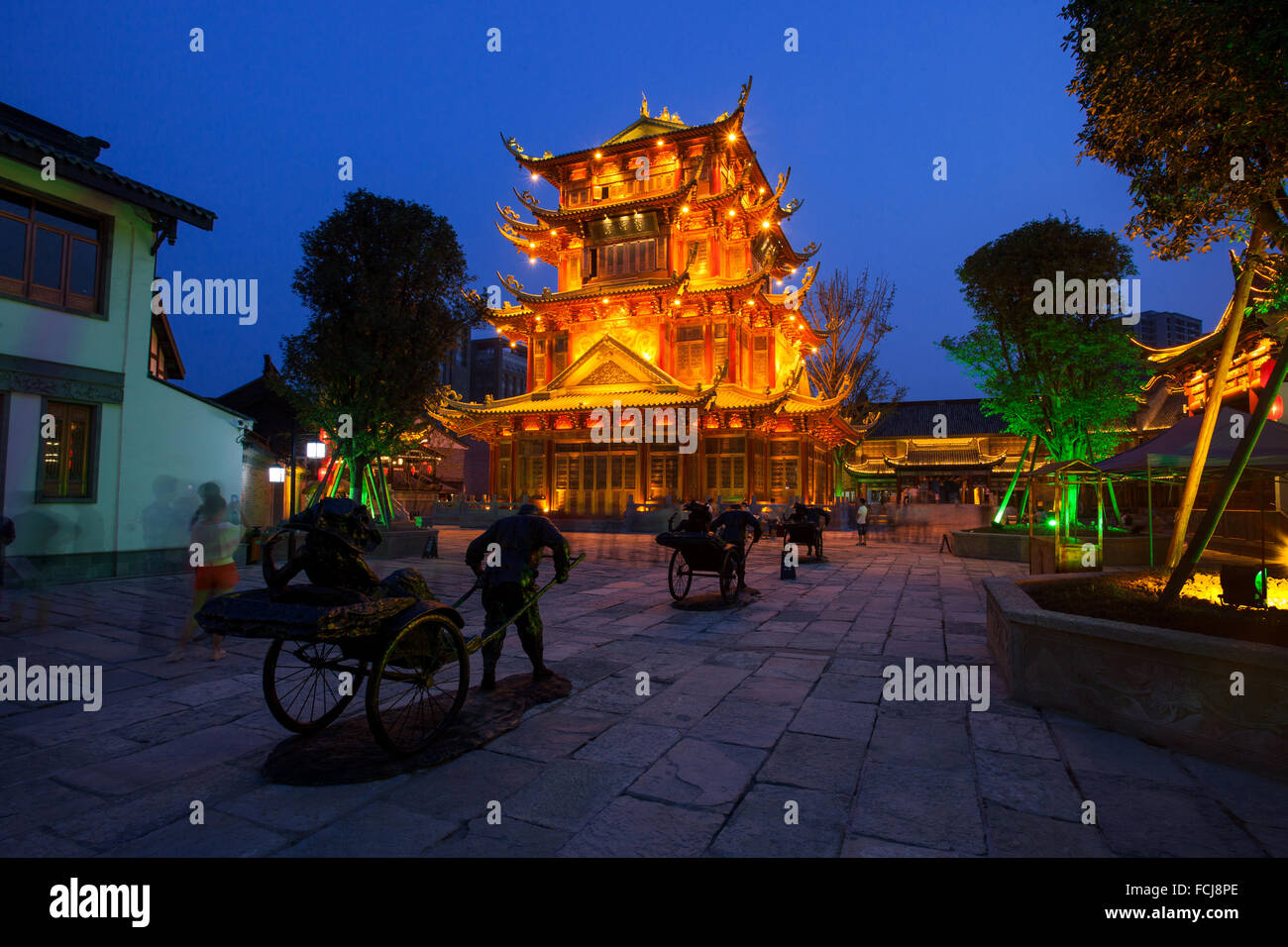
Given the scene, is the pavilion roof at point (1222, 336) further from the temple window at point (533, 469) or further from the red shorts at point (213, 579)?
the temple window at point (533, 469)

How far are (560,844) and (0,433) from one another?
1214 cm

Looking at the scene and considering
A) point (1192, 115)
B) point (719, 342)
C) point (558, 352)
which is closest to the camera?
point (1192, 115)

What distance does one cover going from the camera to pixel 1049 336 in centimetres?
1656

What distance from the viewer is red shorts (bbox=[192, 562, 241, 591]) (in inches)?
234

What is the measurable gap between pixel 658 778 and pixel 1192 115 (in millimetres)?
6309

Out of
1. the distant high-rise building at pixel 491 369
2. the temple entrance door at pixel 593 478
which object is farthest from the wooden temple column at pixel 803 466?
the distant high-rise building at pixel 491 369

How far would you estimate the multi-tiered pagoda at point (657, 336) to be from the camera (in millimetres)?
25594

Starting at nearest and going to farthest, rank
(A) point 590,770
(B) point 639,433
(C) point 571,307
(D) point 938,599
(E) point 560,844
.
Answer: (E) point 560,844
(A) point 590,770
(D) point 938,599
(B) point 639,433
(C) point 571,307

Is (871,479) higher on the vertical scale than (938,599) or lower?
higher

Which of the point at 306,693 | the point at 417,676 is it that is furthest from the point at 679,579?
the point at 417,676

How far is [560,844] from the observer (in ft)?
8.86

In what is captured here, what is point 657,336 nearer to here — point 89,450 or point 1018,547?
point 1018,547

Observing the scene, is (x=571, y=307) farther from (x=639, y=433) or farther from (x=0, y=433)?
(x=0, y=433)

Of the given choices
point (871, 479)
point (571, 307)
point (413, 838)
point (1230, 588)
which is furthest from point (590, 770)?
point (871, 479)
